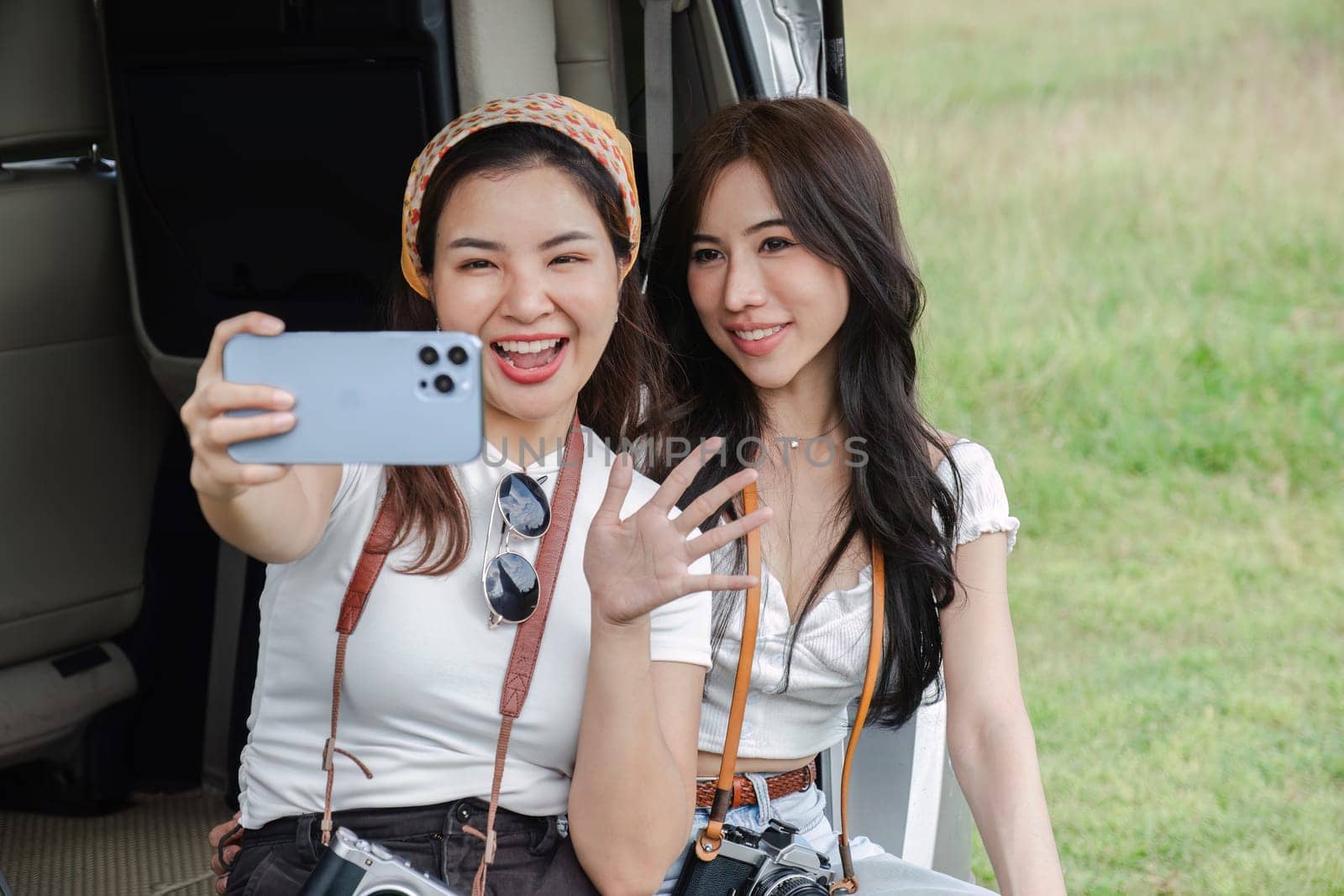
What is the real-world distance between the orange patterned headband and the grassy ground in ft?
3.28

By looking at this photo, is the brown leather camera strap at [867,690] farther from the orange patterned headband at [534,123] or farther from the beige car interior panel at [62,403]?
the beige car interior panel at [62,403]

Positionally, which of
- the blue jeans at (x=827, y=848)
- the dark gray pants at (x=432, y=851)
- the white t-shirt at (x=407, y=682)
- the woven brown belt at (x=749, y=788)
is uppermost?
the white t-shirt at (x=407, y=682)

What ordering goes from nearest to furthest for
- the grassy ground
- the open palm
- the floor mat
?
the open palm
the floor mat
the grassy ground

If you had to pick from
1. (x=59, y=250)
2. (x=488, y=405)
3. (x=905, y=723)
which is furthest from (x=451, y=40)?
(x=905, y=723)

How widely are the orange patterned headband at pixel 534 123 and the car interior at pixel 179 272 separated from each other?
238 millimetres

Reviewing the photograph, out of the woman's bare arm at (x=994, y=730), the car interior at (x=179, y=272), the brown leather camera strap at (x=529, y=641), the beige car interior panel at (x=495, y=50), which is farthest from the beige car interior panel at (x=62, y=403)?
the woman's bare arm at (x=994, y=730)

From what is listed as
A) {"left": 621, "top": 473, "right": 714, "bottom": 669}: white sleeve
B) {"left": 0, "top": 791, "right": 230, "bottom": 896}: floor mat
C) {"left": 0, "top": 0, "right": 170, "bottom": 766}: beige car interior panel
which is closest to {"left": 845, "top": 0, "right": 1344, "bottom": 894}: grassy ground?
{"left": 621, "top": 473, "right": 714, "bottom": 669}: white sleeve

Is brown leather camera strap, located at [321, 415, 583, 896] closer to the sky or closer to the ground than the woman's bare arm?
closer to the sky

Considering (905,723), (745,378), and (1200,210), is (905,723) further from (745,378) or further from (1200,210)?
(1200,210)

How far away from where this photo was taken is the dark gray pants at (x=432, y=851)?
171cm

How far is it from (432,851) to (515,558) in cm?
34

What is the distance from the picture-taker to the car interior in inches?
87.2

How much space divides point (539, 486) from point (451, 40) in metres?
0.69

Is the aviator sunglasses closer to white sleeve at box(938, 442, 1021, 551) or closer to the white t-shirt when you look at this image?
the white t-shirt
